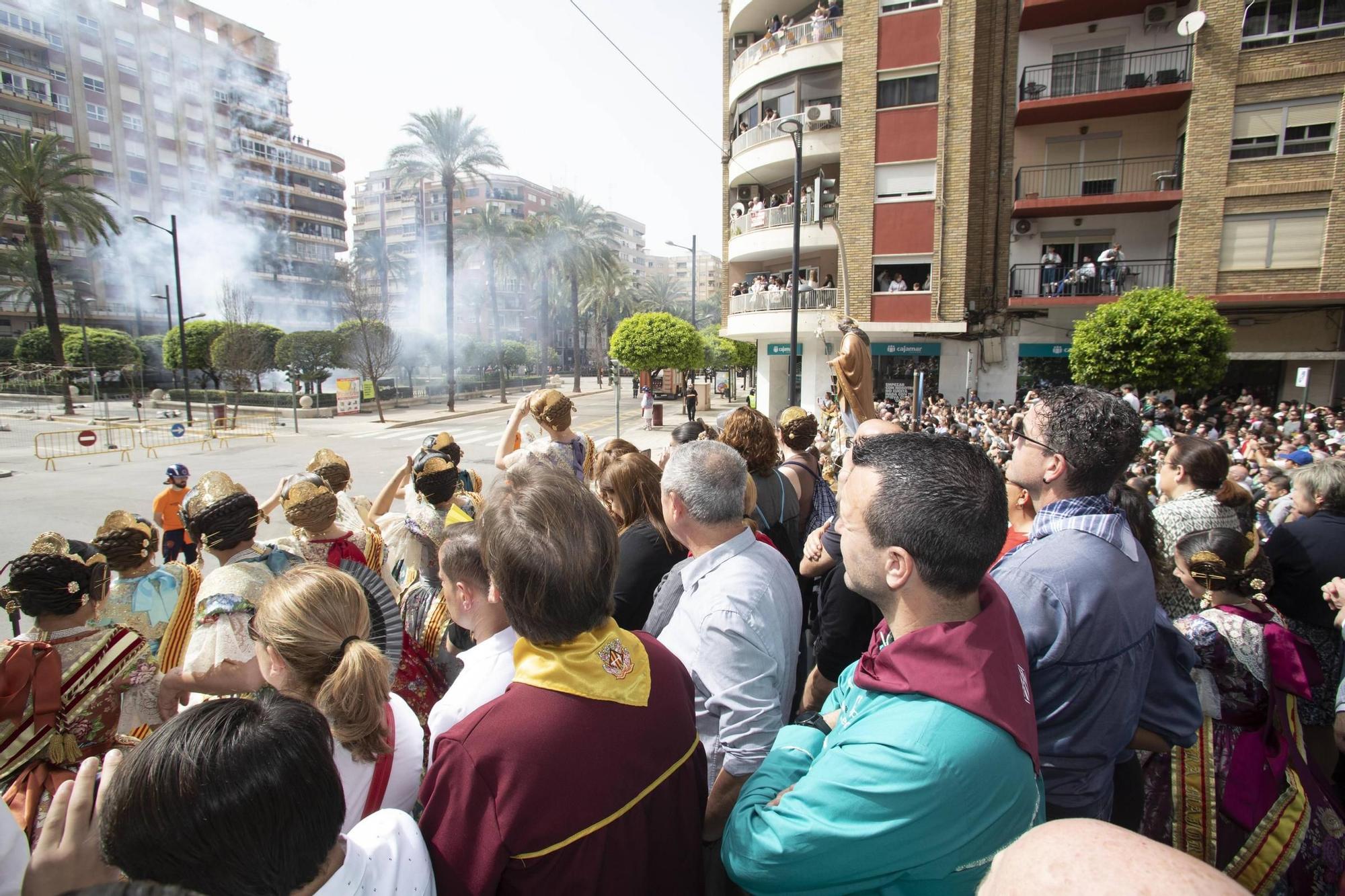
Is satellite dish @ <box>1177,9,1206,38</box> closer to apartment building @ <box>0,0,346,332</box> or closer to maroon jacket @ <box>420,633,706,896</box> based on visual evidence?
maroon jacket @ <box>420,633,706,896</box>

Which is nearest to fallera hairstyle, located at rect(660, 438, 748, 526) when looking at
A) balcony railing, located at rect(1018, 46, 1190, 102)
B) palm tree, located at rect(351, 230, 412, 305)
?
balcony railing, located at rect(1018, 46, 1190, 102)

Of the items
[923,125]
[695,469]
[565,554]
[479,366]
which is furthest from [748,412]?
[479,366]

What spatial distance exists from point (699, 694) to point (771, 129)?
25.5 metres

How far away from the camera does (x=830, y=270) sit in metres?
25.0

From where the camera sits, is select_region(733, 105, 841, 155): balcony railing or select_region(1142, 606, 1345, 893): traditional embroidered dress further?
select_region(733, 105, 841, 155): balcony railing

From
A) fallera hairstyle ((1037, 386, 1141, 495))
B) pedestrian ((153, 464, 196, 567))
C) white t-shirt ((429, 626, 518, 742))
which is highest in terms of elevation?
fallera hairstyle ((1037, 386, 1141, 495))

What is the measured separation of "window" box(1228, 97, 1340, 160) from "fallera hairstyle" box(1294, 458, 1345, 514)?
67.2 feet

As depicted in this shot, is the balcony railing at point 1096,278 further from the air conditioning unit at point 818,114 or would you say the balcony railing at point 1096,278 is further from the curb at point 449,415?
the curb at point 449,415

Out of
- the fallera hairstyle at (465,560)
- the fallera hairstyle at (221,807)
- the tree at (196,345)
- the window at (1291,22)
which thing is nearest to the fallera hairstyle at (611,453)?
the fallera hairstyle at (465,560)

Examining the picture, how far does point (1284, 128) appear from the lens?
18.1 metres

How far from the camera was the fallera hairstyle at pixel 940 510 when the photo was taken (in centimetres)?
151

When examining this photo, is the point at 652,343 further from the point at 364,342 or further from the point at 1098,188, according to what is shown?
the point at 1098,188

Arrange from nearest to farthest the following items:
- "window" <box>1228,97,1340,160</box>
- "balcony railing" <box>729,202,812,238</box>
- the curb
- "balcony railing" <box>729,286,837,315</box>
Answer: "window" <box>1228,97,1340,160</box>
"balcony railing" <box>729,202,812,238</box>
"balcony railing" <box>729,286,837,315</box>
the curb

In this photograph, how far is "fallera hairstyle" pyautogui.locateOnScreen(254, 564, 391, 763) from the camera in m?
1.69
